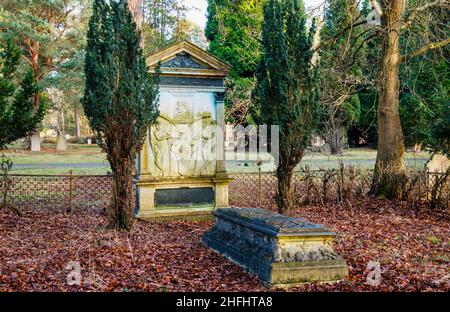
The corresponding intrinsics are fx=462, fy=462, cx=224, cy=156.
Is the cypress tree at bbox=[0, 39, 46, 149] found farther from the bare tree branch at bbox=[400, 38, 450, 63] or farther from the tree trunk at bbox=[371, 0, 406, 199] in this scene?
the bare tree branch at bbox=[400, 38, 450, 63]

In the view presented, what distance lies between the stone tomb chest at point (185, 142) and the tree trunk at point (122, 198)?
1.37 m

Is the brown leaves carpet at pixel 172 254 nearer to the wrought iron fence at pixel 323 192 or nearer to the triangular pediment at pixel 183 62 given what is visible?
the wrought iron fence at pixel 323 192

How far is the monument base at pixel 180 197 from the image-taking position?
960cm

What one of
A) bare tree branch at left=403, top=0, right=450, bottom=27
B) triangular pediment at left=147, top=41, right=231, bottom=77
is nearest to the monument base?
triangular pediment at left=147, top=41, right=231, bottom=77

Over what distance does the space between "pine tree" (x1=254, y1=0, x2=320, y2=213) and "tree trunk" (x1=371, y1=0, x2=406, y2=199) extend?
394cm

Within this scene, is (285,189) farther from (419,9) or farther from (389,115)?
(419,9)

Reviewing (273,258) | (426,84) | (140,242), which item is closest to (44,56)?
(426,84)

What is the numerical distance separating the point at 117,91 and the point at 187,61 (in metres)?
2.36

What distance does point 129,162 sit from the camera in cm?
812

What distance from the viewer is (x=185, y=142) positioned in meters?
9.98

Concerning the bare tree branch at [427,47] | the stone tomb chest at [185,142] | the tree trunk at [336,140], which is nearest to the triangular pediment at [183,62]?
the stone tomb chest at [185,142]
